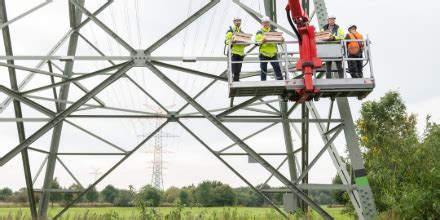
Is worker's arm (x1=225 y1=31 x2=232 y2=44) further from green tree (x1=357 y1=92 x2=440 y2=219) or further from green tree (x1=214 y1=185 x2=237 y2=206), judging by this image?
green tree (x1=214 y1=185 x2=237 y2=206)

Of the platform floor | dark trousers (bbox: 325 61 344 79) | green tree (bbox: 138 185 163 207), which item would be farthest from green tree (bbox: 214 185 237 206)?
the platform floor

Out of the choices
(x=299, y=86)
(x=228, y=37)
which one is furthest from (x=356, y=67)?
(x=228, y=37)

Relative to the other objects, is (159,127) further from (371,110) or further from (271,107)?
(371,110)

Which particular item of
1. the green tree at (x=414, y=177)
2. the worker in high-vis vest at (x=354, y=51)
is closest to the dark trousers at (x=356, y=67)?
the worker in high-vis vest at (x=354, y=51)

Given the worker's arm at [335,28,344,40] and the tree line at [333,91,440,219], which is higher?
the worker's arm at [335,28,344,40]

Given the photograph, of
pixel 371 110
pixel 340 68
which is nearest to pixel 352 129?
pixel 340 68

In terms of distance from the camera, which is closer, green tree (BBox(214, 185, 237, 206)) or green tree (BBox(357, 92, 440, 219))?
green tree (BBox(357, 92, 440, 219))

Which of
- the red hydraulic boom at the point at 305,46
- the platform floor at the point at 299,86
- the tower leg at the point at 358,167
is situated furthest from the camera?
the tower leg at the point at 358,167

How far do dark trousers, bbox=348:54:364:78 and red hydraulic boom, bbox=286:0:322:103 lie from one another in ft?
4.62

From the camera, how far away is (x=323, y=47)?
12.5 m

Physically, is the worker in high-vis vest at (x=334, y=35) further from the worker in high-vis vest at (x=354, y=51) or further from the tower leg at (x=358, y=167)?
the tower leg at (x=358, y=167)

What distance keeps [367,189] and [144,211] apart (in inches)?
224

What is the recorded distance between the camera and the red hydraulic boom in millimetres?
11773

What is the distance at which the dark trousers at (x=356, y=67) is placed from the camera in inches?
508
